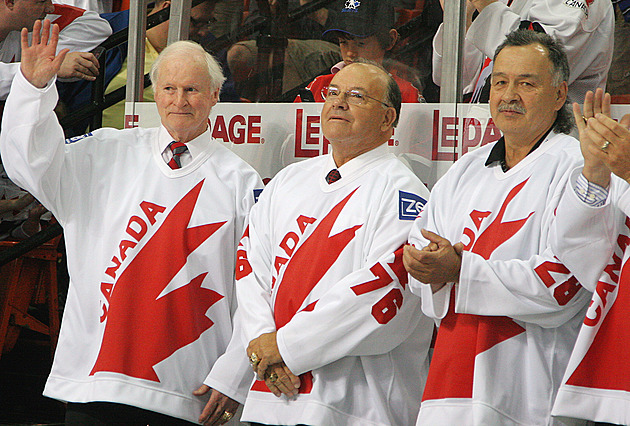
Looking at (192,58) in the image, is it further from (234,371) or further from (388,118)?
(234,371)

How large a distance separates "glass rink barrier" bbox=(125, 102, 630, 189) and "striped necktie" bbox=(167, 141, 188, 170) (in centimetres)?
48

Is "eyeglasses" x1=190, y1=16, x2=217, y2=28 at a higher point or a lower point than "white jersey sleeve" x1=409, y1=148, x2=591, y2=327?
higher

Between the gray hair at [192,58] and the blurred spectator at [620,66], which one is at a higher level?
the blurred spectator at [620,66]

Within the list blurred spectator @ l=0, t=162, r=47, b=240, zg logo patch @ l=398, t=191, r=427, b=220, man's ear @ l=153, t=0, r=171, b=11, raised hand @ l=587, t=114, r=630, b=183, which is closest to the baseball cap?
man's ear @ l=153, t=0, r=171, b=11

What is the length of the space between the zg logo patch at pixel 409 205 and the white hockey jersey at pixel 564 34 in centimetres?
69

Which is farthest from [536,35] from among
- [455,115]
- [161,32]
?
[161,32]

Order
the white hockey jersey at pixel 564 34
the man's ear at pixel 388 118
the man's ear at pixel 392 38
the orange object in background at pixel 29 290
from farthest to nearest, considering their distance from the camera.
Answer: the orange object in background at pixel 29 290 → the man's ear at pixel 392 38 → the white hockey jersey at pixel 564 34 → the man's ear at pixel 388 118

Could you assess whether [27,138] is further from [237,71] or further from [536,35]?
[536,35]

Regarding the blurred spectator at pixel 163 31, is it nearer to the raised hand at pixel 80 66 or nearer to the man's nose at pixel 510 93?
the raised hand at pixel 80 66

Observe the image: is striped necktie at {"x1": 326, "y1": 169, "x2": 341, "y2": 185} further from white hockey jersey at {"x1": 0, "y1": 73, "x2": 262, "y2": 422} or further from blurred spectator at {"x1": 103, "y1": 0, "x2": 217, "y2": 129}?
blurred spectator at {"x1": 103, "y1": 0, "x2": 217, "y2": 129}

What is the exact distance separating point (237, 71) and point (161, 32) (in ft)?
1.58

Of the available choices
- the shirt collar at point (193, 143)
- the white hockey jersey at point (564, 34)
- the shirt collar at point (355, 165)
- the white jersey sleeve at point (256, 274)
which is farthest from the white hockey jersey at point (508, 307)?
the shirt collar at point (193, 143)

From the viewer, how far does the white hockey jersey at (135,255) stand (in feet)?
9.06

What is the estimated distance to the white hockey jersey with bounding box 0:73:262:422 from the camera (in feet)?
9.06
